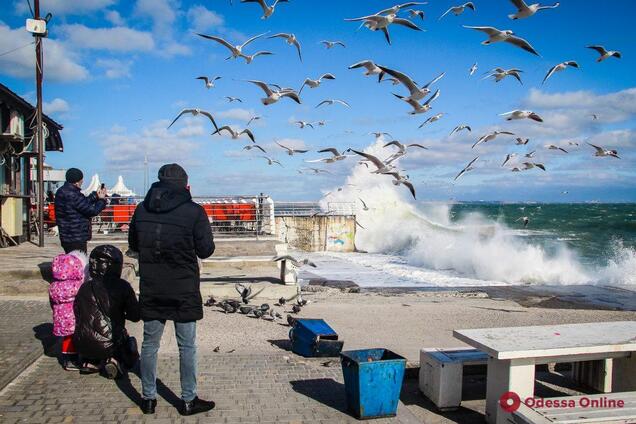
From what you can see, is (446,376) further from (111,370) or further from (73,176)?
(73,176)

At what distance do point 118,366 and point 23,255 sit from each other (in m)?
7.89

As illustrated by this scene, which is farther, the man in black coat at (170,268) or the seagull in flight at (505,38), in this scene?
the seagull in flight at (505,38)

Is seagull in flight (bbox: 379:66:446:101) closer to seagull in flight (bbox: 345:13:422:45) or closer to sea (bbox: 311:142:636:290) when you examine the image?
seagull in flight (bbox: 345:13:422:45)

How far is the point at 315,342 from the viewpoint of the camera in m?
7.04

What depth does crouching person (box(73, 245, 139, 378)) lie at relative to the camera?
571 centimetres

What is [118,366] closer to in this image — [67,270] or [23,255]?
[67,270]

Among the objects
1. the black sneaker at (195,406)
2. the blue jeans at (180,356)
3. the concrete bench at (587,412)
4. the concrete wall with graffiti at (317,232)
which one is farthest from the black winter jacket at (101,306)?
the concrete wall with graffiti at (317,232)

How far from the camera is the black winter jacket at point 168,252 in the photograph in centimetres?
473

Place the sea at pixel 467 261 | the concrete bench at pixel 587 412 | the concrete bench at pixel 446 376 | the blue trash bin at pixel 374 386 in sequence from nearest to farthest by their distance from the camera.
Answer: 1. the concrete bench at pixel 587 412
2. the blue trash bin at pixel 374 386
3. the concrete bench at pixel 446 376
4. the sea at pixel 467 261

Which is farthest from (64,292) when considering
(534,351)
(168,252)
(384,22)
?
(384,22)

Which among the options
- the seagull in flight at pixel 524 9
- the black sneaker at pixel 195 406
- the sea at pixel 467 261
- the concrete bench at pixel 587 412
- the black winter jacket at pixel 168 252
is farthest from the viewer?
the sea at pixel 467 261

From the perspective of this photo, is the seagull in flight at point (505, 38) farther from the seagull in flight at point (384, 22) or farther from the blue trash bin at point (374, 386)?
the blue trash bin at point (374, 386)

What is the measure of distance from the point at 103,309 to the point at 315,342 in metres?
2.60

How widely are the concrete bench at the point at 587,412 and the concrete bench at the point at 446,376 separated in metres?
0.88
